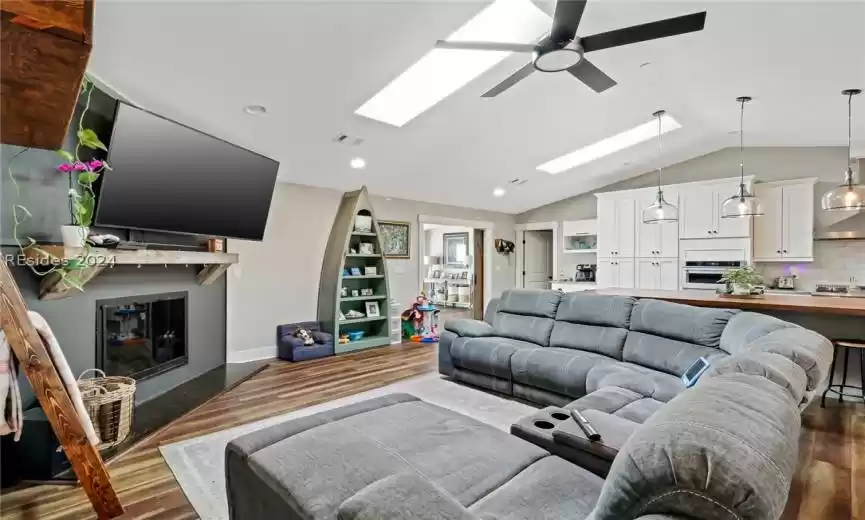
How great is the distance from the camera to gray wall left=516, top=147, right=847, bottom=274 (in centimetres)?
530

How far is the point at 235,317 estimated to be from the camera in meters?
4.86

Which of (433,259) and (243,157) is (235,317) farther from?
(433,259)

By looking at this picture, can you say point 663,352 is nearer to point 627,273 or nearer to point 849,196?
point 849,196

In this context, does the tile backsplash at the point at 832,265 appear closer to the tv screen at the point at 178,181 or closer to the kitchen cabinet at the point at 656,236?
the kitchen cabinet at the point at 656,236

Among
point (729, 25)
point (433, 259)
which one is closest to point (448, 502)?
point (729, 25)

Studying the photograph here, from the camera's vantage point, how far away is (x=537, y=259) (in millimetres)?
8805

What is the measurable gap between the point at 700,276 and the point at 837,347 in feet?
8.58

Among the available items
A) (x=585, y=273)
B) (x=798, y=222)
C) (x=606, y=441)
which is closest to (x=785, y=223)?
(x=798, y=222)

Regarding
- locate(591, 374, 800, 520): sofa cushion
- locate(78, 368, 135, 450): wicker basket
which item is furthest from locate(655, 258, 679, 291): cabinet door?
locate(78, 368, 135, 450): wicker basket

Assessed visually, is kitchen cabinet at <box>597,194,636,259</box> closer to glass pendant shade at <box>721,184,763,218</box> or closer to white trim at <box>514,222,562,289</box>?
white trim at <box>514,222,562,289</box>

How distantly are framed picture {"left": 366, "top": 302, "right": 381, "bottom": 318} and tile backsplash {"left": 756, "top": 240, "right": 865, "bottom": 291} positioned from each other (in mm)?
5589

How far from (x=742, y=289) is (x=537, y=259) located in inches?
199

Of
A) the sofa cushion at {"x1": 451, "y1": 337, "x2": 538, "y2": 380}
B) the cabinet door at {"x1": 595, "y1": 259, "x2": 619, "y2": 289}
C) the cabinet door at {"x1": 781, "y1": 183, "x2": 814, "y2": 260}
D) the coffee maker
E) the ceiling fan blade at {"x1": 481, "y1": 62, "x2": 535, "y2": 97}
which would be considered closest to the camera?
the ceiling fan blade at {"x1": 481, "y1": 62, "x2": 535, "y2": 97}

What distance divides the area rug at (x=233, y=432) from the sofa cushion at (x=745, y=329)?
4.92ft
